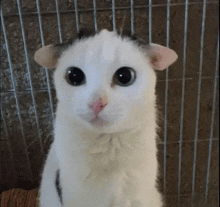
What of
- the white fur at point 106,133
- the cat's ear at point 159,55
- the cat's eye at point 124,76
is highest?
the cat's ear at point 159,55

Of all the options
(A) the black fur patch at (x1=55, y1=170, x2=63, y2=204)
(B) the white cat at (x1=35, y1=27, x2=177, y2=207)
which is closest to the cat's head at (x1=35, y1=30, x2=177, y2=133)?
(B) the white cat at (x1=35, y1=27, x2=177, y2=207)

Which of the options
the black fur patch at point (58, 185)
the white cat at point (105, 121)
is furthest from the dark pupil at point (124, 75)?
the black fur patch at point (58, 185)

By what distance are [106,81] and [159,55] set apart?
0.40 ft

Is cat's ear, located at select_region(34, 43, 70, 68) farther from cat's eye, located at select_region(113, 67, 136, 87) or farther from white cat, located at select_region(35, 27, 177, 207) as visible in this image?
cat's eye, located at select_region(113, 67, 136, 87)

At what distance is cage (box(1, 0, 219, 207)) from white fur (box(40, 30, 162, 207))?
4cm

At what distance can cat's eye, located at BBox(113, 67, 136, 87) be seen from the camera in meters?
0.38

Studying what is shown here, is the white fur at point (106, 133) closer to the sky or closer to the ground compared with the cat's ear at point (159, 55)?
closer to the ground

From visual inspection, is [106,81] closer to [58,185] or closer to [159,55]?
[159,55]

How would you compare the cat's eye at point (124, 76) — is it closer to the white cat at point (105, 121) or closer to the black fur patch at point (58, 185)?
the white cat at point (105, 121)

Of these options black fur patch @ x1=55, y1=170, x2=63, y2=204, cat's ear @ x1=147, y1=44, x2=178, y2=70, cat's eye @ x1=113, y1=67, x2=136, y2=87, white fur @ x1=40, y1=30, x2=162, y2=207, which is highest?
cat's ear @ x1=147, y1=44, x2=178, y2=70

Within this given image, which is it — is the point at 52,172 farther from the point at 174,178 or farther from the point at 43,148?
the point at 174,178

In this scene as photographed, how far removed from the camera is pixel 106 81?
38 centimetres

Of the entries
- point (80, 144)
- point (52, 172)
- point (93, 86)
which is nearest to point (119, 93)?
point (93, 86)

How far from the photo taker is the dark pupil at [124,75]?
1.26 feet
